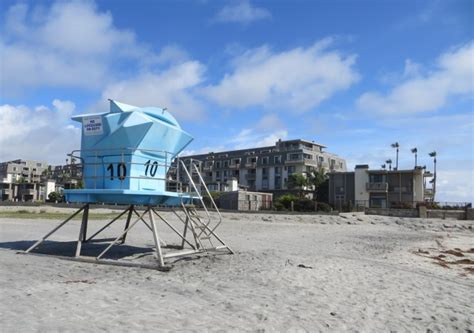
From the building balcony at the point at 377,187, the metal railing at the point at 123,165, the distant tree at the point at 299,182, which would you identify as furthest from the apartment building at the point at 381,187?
the metal railing at the point at 123,165

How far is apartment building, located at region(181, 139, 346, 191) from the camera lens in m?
108

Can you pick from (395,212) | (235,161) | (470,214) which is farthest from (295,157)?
(470,214)

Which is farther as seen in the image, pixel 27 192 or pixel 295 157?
pixel 27 192

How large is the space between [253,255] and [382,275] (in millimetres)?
4901

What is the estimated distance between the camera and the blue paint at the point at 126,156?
45.6ft


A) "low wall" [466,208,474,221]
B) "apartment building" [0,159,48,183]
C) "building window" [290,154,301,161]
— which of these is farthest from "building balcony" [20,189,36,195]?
"low wall" [466,208,474,221]

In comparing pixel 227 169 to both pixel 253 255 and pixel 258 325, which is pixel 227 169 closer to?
pixel 253 255

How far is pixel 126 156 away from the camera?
14062 mm

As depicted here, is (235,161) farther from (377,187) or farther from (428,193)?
(428,193)

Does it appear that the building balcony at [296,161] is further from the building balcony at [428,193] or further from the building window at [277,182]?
the building balcony at [428,193]

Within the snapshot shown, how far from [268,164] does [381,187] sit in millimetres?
35003

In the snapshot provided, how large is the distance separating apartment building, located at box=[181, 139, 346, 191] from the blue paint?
86.5m

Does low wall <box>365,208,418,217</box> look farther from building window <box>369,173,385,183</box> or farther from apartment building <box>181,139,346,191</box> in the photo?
apartment building <box>181,139,346,191</box>

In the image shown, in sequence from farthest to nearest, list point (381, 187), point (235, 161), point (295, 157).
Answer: point (235, 161), point (295, 157), point (381, 187)
